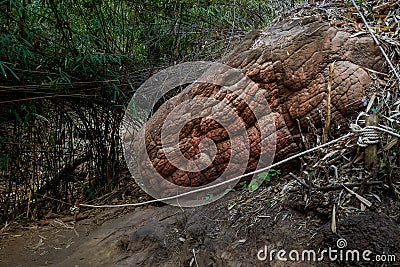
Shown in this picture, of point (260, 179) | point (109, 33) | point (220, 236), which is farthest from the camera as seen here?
point (109, 33)

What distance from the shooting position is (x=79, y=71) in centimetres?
228

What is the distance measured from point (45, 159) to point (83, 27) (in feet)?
3.67

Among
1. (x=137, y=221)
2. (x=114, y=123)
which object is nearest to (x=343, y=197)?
(x=137, y=221)

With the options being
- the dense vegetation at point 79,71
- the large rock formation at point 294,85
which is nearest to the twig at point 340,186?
the large rock formation at point 294,85

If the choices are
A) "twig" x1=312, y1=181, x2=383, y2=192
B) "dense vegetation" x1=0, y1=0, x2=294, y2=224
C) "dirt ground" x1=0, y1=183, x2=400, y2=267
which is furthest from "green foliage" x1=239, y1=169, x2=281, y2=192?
"dense vegetation" x1=0, y1=0, x2=294, y2=224

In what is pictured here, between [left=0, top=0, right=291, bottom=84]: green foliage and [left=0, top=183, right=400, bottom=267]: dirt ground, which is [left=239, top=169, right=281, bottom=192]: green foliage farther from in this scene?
[left=0, top=0, right=291, bottom=84]: green foliage

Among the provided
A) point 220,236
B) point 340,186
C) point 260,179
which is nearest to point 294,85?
point 260,179
